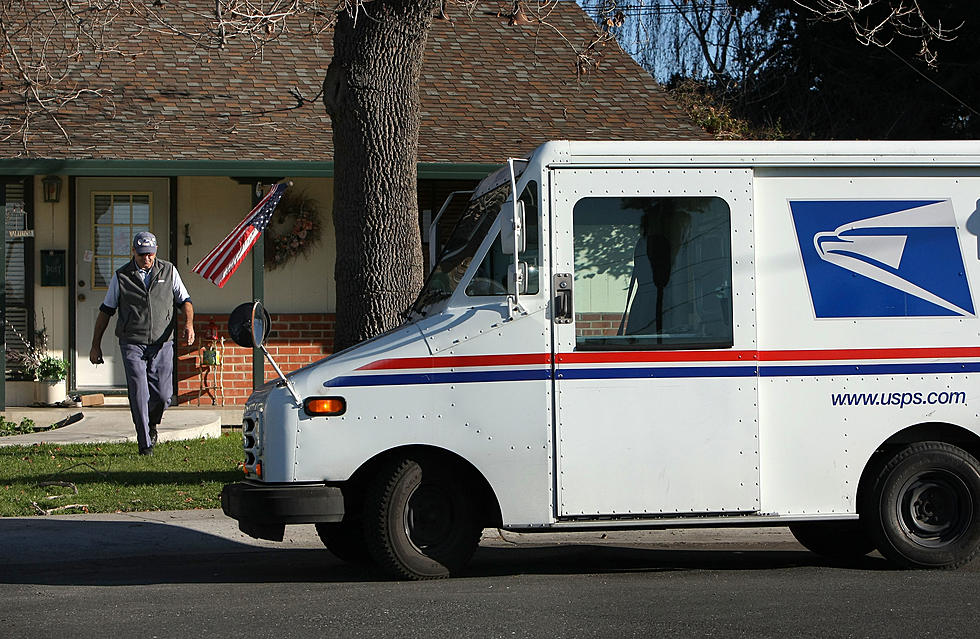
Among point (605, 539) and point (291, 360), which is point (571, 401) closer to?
point (605, 539)

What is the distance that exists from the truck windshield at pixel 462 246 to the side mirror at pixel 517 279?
13.5 inches

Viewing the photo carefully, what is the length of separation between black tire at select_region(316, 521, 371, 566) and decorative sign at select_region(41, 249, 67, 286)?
8352mm

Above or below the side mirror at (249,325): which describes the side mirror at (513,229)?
above

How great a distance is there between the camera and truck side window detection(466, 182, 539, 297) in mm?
6297

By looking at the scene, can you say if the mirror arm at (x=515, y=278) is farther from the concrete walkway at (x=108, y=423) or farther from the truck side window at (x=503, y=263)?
the concrete walkway at (x=108, y=423)

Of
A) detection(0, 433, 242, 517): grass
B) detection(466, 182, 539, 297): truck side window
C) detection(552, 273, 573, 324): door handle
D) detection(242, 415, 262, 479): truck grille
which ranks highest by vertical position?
detection(466, 182, 539, 297): truck side window

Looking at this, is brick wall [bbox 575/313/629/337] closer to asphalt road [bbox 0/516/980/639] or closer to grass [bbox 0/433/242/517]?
asphalt road [bbox 0/516/980/639]

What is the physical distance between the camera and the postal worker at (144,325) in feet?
32.5

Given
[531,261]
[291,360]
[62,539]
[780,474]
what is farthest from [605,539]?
[291,360]

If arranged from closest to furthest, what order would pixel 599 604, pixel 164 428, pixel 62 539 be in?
pixel 599 604, pixel 62 539, pixel 164 428

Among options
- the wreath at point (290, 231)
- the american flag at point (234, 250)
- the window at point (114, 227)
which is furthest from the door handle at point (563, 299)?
the window at point (114, 227)

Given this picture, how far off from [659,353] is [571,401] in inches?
21.7

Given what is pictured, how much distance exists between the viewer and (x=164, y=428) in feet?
38.0

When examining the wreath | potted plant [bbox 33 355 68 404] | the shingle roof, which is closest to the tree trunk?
the shingle roof
